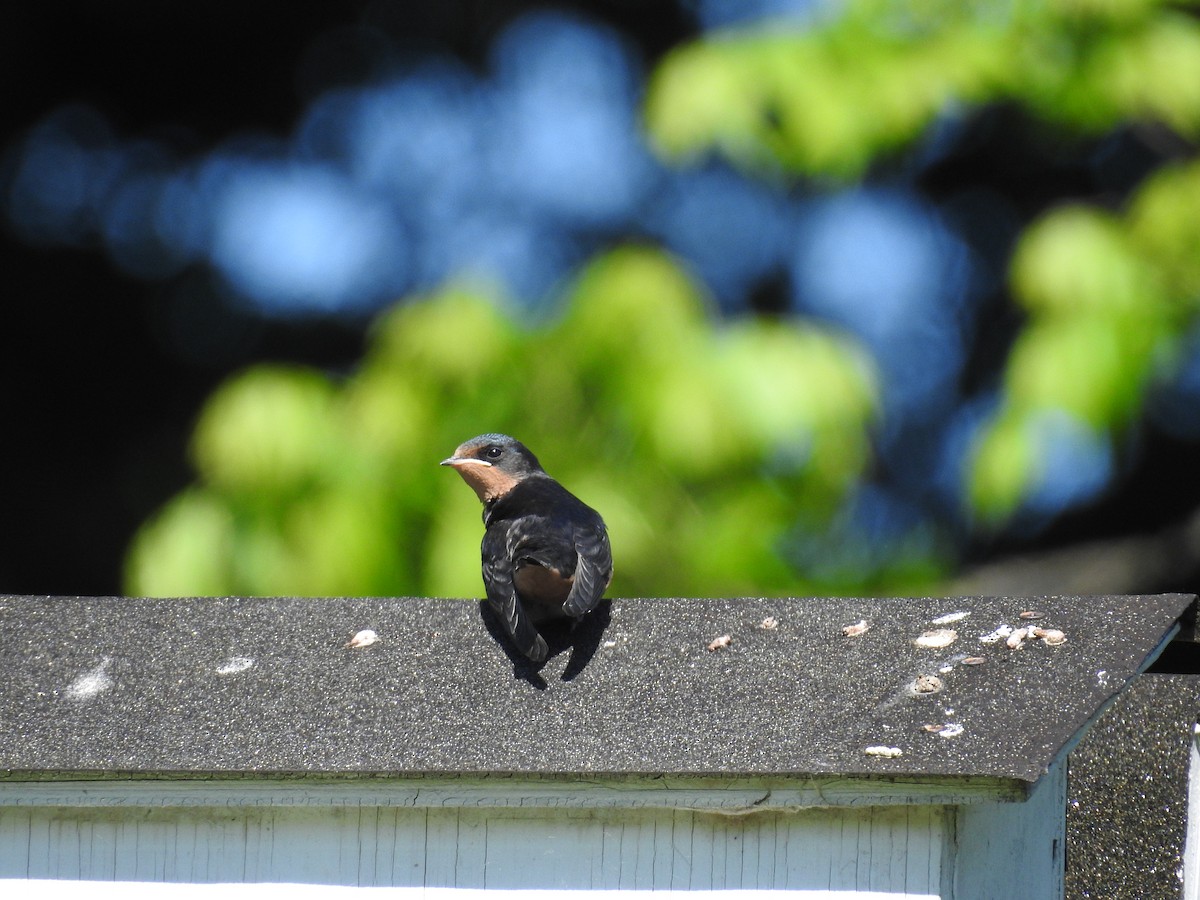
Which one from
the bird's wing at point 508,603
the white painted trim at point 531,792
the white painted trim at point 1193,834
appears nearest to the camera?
the white painted trim at point 531,792

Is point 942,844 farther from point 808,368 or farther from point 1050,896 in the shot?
A: point 808,368

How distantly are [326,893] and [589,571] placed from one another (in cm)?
72

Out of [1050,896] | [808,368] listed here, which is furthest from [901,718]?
[808,368]

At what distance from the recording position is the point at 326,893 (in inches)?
97.1

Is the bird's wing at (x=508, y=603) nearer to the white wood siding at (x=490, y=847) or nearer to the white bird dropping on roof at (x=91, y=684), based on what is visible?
the white wood siding at (x=490, y=847)

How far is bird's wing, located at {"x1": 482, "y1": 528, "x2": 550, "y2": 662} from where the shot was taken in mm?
2530

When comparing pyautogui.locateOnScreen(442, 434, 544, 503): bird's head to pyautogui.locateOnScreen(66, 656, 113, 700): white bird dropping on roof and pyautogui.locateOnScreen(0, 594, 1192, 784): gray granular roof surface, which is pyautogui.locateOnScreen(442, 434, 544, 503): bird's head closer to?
pyautogui.locateOnScreen(0, 594, 1192, 784): gray granular roof surface

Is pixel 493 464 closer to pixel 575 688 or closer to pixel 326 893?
pixel 575 688

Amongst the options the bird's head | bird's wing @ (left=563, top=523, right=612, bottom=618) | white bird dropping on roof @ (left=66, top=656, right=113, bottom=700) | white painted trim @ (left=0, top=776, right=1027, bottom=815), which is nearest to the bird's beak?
the bird's head

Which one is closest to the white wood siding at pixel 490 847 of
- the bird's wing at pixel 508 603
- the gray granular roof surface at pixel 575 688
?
the gray granular roof surface at pixel 575 688

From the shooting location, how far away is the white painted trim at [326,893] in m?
2.33

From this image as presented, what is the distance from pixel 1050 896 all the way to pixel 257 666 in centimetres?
154

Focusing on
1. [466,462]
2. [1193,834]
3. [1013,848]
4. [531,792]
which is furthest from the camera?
[466,462]

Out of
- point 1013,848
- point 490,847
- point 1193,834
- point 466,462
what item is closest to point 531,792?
point 490,847
